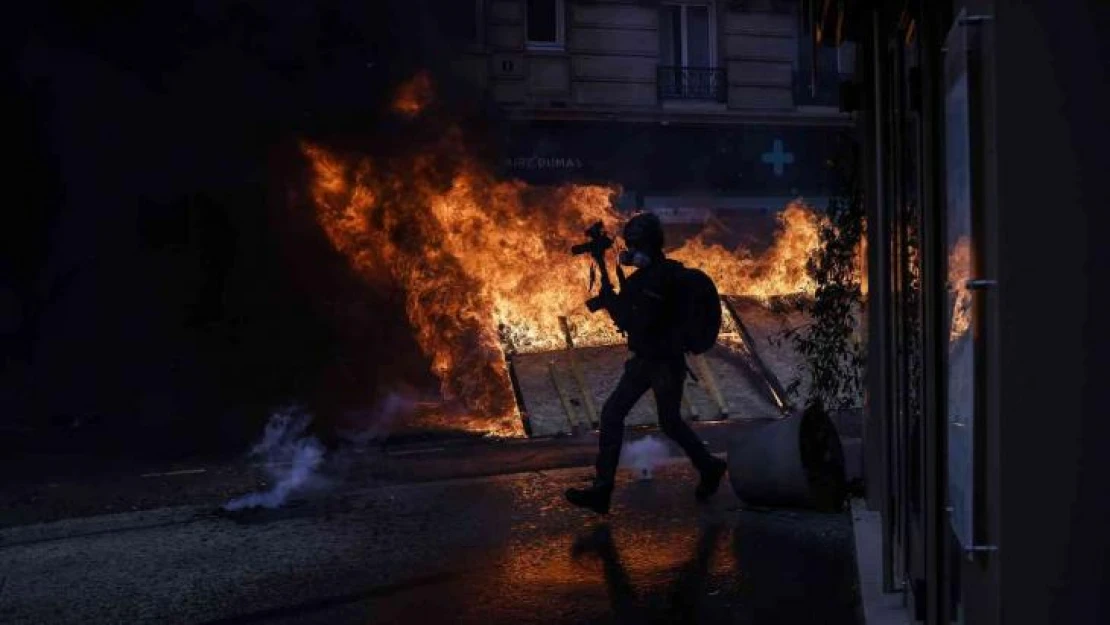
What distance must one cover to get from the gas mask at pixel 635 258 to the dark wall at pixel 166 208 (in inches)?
245

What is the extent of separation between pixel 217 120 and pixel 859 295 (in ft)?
31.5

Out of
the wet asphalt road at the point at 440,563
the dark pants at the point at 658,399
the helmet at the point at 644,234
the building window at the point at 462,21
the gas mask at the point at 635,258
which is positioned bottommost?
the wet asphalt road at the point at 440,563

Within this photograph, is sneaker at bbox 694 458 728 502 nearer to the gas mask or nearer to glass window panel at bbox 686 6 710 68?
the gas mask

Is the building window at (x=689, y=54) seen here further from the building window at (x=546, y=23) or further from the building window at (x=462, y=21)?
the building window at (x=462, y=21)

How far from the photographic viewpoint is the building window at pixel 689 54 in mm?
20797

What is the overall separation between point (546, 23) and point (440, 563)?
1620 centimetres

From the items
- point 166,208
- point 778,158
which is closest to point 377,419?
point 166,208

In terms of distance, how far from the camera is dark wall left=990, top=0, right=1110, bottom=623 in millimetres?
2324

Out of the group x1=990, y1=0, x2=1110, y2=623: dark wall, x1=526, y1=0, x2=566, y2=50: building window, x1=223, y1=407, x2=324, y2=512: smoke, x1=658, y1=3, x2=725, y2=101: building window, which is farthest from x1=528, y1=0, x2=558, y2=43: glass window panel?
x1=990, y1=0, x2=1110, y2=623: dark wall

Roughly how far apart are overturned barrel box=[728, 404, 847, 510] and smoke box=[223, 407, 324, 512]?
2998 mm

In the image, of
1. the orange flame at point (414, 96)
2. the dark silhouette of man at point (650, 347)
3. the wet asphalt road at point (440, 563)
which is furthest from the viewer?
the orange flame at point (414, 96)

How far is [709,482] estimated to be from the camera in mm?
6719

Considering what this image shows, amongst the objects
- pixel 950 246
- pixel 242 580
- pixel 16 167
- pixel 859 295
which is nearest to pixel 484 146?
pixel 16 167

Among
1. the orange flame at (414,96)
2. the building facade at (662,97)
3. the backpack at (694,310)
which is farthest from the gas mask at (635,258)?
the building facade at (662,97)
